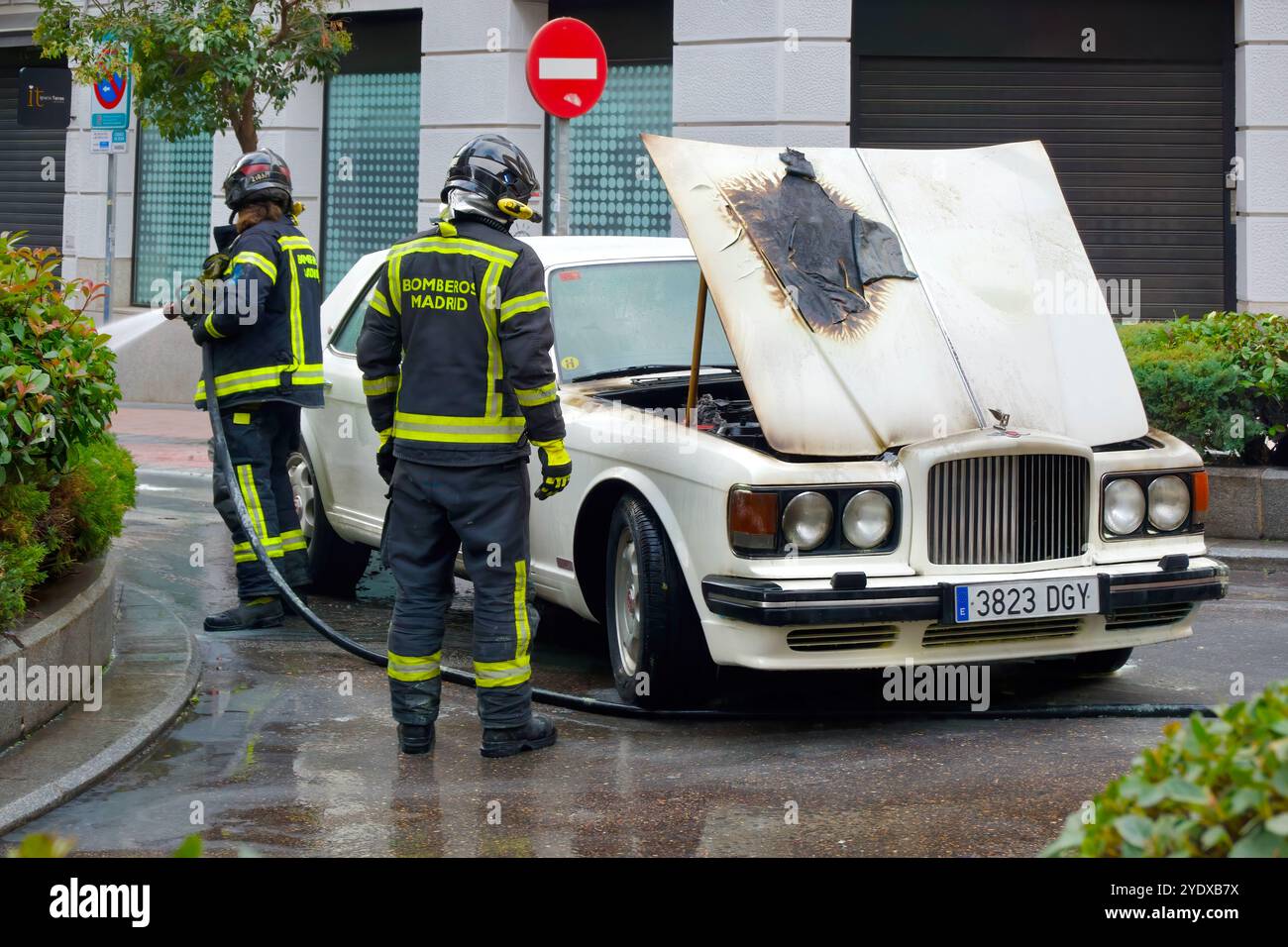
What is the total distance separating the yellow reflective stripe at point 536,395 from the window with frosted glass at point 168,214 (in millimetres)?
15642

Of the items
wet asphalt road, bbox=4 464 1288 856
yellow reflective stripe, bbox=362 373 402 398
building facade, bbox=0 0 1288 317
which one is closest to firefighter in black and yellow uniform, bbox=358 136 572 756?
yellow reflective stripe, bbox=362 373 402 398

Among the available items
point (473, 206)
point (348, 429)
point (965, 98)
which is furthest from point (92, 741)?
point (965, 98)

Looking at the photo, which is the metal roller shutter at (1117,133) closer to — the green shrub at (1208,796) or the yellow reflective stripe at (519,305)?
the yellow reflective stripe at (519,305)

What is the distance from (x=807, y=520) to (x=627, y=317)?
1.83 m

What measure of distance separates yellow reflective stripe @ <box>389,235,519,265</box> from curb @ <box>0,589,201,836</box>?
1767 mm

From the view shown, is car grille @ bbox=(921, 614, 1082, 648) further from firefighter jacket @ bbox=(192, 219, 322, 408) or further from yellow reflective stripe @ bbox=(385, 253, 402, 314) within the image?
firefighter jacket @ bbox=(192, 219, 322, 408)

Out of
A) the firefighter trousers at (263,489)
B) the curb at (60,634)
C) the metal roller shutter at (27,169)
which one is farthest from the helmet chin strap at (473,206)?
the metal roller shutter at (27,169)

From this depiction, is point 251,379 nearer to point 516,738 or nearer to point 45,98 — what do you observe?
point 516,738

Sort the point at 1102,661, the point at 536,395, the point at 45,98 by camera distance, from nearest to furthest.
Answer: the point at 536,395 → the point at 1102,661 → the point at 45,98

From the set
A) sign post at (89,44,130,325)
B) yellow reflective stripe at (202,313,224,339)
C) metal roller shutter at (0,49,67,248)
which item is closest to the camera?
yellow reflective stripe at (202,313,224,339)

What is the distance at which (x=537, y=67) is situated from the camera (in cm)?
1184

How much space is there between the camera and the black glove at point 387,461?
236 inches

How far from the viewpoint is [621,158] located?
17.5 m

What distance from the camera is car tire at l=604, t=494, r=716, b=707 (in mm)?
5957
